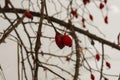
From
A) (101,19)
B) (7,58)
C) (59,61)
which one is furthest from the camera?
(101,19)

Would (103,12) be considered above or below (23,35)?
above

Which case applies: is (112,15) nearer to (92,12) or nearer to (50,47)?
(92,12)

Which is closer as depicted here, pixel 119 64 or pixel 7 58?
pixel 7 58

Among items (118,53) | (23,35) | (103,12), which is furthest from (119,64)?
(23,35)

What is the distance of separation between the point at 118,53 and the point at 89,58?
0.68 ft

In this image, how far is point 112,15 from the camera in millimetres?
1602

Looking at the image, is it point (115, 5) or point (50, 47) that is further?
point (115, 5)

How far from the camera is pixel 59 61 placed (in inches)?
58.1

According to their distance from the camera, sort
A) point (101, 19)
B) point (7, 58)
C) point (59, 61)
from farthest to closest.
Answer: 1. point (101, 19)
2. point (59, 61)
3. point (7, 58)

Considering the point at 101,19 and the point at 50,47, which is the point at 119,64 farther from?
the point at 50,47

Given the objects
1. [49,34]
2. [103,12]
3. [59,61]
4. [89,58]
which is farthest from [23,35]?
[103,12]

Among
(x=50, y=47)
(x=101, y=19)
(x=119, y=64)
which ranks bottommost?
(x=119, y=64)

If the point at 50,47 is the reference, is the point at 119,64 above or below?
below

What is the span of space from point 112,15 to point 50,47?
0.42 m
